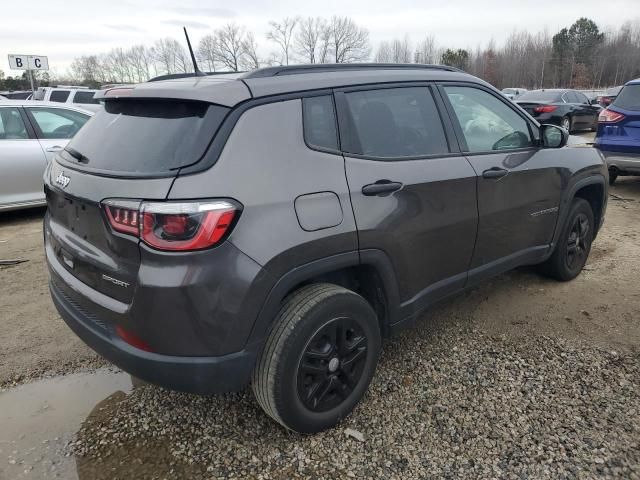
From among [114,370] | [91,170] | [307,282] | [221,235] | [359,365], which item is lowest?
[114,370]

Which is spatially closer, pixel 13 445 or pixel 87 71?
pixel 13 445

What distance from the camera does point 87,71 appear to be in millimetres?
60875

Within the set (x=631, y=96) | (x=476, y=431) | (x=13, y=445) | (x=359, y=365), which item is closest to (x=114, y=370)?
(x=13, y=445)

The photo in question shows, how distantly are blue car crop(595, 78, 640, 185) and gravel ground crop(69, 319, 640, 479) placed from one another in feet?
16.1

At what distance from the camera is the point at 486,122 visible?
10.5 feet

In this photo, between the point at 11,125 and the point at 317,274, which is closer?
the point at 317,274

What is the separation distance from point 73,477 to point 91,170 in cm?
139

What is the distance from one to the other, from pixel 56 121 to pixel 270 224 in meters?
5.84

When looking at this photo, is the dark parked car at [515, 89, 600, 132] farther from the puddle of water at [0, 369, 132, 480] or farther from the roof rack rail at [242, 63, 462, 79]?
the puddle of water at [0, 369, 132, 480]

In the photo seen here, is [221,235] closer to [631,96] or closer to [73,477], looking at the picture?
[73,477]

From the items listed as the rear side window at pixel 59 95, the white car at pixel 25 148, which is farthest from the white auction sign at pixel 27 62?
the white car at pixel 25 148

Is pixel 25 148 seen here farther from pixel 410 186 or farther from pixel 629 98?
pixel 629 98

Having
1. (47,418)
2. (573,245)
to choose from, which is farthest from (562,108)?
(47,418)

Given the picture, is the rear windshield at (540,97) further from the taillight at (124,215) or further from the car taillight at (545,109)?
the taillight at (124,215)
